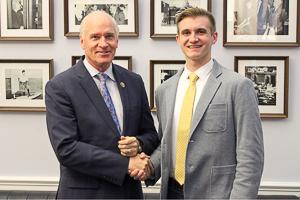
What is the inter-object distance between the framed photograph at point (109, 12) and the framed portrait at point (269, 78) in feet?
2.50

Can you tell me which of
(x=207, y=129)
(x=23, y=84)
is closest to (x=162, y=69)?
(x=23, y=84)

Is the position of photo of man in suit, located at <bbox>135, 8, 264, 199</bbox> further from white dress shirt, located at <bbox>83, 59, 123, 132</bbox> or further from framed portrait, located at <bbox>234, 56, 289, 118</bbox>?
framed portrait, located at <bbox>234, 56, 289, 118</bbox>

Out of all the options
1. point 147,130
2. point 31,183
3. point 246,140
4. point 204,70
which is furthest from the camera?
point 31,183

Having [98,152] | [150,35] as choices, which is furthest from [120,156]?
[150,35]

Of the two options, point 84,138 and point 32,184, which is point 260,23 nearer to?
point 84,138

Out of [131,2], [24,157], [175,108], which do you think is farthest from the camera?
[24,157]

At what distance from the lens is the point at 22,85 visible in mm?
3150

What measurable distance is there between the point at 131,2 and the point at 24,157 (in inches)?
54.1

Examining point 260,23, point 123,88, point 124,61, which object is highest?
point 260,23

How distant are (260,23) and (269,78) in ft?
1.25

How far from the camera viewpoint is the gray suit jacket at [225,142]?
153cm

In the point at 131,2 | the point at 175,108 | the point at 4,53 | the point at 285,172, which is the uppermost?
the point at 131,2

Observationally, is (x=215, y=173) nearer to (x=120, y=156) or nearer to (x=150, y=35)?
(x=120, y=156)

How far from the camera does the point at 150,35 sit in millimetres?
3020
